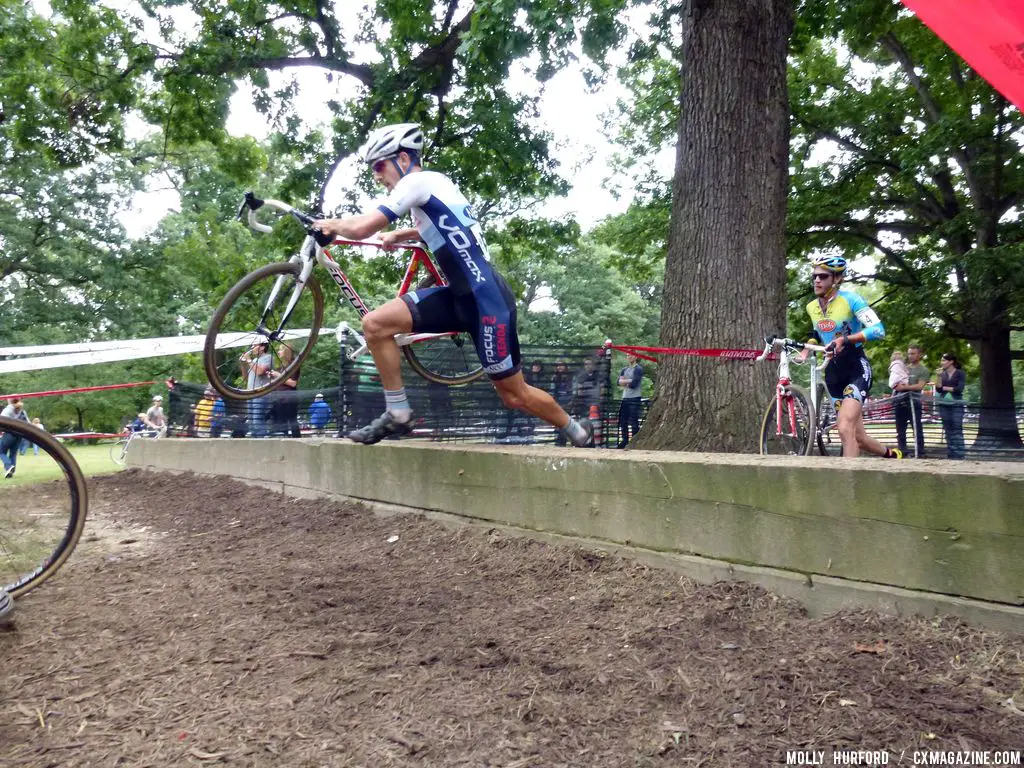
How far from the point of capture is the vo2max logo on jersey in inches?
183

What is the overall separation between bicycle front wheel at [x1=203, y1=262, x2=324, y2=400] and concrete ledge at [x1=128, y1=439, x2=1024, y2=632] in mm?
1442

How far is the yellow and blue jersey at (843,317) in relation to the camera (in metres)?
5.84

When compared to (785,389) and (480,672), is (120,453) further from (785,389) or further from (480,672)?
(480,672)

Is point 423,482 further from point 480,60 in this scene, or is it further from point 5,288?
point 5,288

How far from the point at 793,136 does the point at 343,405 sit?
1486 centimetres

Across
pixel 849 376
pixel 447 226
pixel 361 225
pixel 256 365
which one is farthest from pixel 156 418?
pixel 849 376

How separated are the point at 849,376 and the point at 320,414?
6.55 metres

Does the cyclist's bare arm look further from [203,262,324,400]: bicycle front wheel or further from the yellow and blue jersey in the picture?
the yellow and blue jersey

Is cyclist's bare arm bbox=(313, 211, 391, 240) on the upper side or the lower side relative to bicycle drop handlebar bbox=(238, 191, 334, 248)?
lower

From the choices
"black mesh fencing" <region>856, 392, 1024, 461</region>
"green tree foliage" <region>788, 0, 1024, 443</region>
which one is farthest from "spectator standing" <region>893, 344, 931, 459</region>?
"green tree foliage" <region>788, 0, 1024, 443</region>

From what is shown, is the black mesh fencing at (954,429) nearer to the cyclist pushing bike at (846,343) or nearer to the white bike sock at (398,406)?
the cyclist pushing bike at (846,343)

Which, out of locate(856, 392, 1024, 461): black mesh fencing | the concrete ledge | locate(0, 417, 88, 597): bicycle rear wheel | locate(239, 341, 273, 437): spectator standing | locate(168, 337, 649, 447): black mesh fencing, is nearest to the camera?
the concrete ledge

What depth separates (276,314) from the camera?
5906 mm

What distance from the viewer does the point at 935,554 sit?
9.69ft
